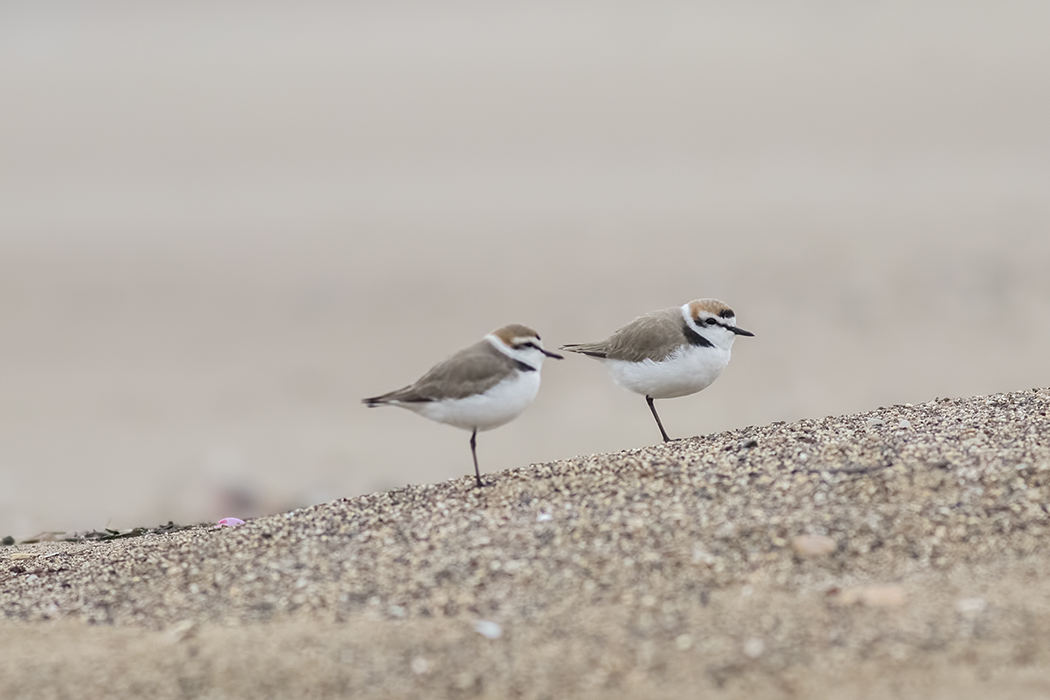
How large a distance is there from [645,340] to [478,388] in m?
1.62

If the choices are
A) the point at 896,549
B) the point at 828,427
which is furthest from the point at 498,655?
the point at 828,427

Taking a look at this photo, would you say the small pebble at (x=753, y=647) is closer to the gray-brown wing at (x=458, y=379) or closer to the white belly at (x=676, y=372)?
the gray-brown wing at (x=458, y=379)

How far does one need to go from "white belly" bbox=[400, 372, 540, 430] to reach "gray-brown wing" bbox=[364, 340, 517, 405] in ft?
0.11

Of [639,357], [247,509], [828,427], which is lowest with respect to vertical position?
[247,509]

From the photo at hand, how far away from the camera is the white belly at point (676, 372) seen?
6.36 metres

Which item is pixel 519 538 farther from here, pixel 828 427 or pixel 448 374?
pixel 828 427

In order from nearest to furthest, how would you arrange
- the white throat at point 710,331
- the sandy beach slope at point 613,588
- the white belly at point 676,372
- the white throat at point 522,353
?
the sandy beach slope at point 613,588, the white throat at point 522,353, the white belly at point 676,372, the white throat at point 710,331

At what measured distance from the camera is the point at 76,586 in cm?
496

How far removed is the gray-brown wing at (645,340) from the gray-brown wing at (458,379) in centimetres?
141

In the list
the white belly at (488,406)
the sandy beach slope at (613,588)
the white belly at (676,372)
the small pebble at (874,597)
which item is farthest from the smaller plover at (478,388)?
the small pebble at (874,597)

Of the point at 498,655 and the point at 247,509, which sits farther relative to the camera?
the point at 247,509

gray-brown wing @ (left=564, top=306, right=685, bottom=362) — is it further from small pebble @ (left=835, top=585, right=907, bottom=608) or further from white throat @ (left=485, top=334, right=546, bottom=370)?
small pebble @ (left=835, top=585, right=907, bottom=608)

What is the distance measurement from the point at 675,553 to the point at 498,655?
36.3 inches

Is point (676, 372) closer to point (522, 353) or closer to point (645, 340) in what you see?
point (645, 340)
